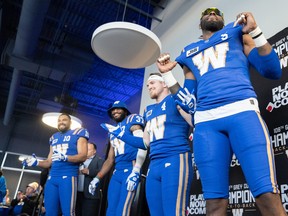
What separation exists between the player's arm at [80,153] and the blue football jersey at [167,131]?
127 centimetres

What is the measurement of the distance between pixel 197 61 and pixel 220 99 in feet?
1.14

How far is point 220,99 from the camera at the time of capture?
52.9 inches

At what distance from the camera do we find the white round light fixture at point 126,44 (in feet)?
8.18

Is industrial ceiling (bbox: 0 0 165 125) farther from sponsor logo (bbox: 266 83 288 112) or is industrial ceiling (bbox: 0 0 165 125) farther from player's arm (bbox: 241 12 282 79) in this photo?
player's arm (bbox: 241 12 282 79)

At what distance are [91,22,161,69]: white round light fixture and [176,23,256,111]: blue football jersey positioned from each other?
97 centimetres

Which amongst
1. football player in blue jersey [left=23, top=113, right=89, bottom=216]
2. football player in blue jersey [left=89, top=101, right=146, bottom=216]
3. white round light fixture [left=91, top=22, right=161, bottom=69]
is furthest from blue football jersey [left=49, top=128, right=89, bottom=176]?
white round light fixture [left=91, top=22, right=161, bottom=69]

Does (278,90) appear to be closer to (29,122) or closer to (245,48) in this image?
(245,48)

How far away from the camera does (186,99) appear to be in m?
1.59

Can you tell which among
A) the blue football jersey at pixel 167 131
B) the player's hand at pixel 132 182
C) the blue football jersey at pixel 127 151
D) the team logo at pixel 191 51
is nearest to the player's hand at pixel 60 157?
the blue football jersey at pixel 127 151

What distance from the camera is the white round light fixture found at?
2.49 meters

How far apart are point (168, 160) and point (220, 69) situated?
2.26 ft

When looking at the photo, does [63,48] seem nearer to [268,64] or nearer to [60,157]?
[60,157]

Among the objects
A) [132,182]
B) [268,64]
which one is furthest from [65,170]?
[268,64]

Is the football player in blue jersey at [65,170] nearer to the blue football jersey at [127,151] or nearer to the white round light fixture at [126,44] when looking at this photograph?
the blue football jersey at [127,151]
